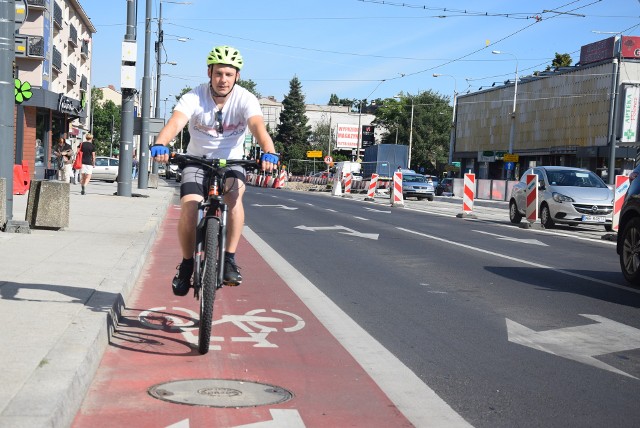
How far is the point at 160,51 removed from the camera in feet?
156

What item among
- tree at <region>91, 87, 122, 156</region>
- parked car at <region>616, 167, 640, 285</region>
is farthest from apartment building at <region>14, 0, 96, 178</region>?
tree at <region>91, 87, 122, 156</region>

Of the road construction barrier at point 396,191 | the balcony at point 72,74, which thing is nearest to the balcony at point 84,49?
the balcony at point 72,74

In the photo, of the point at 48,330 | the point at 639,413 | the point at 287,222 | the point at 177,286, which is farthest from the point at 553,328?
the point at 287,222

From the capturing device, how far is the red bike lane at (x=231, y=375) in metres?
4.54

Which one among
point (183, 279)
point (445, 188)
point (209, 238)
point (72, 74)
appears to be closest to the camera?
point (209, 238)

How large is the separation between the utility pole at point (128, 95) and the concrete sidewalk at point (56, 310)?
11414 mm

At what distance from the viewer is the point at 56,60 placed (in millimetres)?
57656

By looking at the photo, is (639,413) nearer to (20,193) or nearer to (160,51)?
(20,193)

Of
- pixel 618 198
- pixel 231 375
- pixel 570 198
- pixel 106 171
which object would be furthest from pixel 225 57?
pixel 106 171

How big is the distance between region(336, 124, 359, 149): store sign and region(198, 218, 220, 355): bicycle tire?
4683 inches

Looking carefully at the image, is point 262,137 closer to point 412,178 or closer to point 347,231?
point 347,231

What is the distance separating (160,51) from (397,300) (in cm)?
4086

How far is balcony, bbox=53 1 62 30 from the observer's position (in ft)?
187

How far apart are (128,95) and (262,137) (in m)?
19.1
